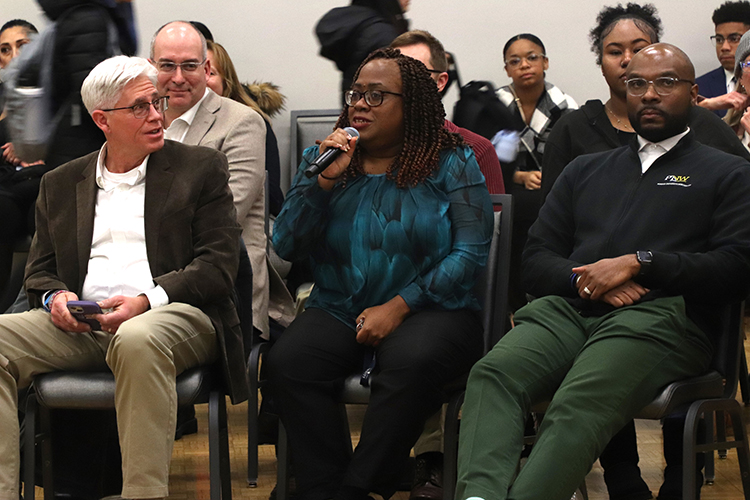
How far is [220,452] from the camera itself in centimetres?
241

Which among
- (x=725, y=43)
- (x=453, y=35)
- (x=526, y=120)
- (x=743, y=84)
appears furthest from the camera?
(x=453, y=35)

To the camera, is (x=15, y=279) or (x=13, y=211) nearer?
(x=15, y=279)

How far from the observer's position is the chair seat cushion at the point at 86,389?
2.34 metres

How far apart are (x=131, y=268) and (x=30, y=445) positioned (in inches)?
19.9

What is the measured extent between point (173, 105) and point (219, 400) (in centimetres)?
128

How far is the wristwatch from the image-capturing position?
7.72 feet

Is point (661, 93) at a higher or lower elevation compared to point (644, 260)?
higher

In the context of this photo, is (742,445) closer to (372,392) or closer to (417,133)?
(372,392)

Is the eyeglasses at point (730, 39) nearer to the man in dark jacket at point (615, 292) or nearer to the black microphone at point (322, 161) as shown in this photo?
the man in dark jacket at point (615, 292)

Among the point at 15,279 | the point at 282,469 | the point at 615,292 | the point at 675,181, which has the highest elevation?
the point at 675,181

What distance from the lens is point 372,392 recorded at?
2.38 metres

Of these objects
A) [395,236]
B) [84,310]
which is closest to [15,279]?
[84,310]

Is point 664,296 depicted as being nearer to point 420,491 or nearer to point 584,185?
point 584,185

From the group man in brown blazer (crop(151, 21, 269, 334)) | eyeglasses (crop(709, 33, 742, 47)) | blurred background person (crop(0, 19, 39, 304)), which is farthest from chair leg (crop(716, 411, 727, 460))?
eyeglasses (crop(709, 33, 742, 47))
